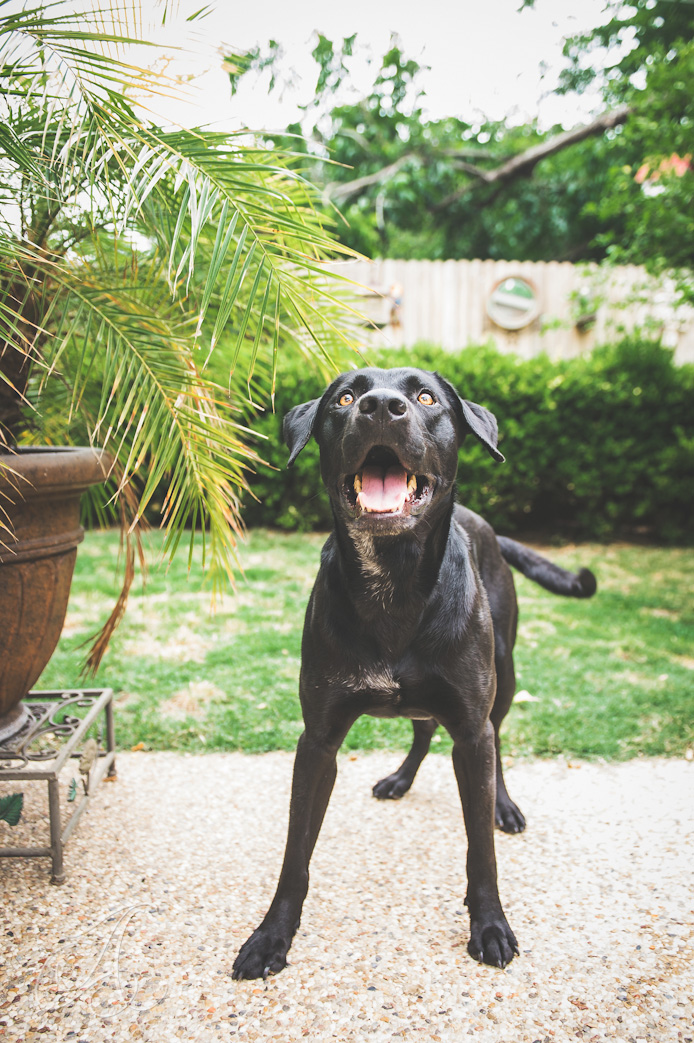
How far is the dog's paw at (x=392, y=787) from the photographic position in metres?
2.93

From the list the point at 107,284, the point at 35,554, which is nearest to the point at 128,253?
the point at 107,284

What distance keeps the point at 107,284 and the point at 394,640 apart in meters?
1.68

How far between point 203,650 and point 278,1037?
9.78 feet

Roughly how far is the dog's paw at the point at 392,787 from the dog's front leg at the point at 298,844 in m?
0.89

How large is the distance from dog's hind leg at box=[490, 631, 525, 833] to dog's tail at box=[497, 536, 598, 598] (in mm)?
438

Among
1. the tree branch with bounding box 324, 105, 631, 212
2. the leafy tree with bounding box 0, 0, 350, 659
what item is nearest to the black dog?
the leafy tree with bounding box 0, 0, 350, 659

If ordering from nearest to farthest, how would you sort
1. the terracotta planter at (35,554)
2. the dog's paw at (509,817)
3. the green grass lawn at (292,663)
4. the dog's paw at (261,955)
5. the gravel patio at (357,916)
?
the gravel patio at (357,916) < the dog's paw at (261,955) < the terracotta planter at (35,554) < the dog's paw at (509,817) < the green grass lawn at (292,663)

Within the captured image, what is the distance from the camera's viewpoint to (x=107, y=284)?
2656 millimetres

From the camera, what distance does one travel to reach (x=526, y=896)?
7.63 feet

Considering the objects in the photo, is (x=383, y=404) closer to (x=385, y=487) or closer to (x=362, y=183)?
(x=385, y=487)

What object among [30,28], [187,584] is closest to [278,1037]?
[30,28]

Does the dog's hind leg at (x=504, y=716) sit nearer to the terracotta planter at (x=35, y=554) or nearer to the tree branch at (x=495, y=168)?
the terracotta planter at (x=35, y=554)

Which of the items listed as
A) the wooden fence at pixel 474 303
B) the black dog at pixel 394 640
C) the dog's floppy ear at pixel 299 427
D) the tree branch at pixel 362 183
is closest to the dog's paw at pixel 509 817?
the black dog at pixel 394 640

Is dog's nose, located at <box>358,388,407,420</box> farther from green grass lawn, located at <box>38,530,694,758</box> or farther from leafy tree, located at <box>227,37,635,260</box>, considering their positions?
leafy tree, located at <box>227,37,635,260</box>
